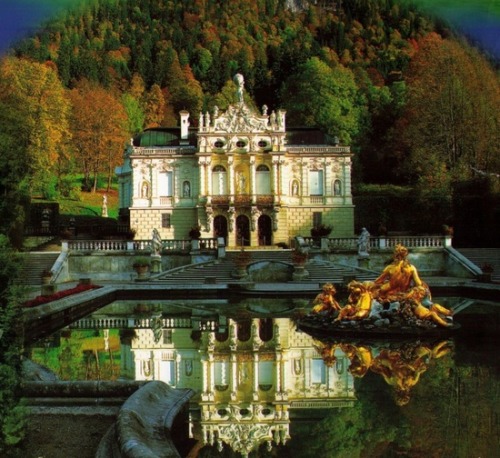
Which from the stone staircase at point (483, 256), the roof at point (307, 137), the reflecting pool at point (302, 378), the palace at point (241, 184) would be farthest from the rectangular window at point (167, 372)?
the roof at point (307, 137)

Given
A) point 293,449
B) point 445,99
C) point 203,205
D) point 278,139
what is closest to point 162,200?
point 203,205

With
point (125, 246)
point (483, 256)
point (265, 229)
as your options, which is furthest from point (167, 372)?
point (265, 229)

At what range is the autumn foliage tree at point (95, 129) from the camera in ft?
213

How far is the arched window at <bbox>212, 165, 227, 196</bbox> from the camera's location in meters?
48.2

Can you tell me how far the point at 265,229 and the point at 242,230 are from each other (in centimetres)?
149

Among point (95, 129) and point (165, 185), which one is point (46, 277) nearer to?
point (165, 185)

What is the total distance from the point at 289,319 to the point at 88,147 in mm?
50408

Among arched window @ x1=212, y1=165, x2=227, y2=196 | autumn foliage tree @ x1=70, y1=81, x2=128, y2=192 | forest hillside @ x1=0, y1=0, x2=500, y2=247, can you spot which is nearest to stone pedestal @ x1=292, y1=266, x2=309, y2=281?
forest hillside @ x1=0, y1=0, x2=500, y2=247

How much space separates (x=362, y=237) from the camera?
3788cm

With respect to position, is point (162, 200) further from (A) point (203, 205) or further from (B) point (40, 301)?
(B) point (40, 301)

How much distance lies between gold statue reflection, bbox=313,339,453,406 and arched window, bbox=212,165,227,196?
34.8 m

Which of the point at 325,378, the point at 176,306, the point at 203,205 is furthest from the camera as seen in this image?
the point at 203,205

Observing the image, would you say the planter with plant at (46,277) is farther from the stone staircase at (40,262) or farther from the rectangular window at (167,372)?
the rectangular window at (167,372)

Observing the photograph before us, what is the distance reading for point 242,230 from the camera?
157 feet
